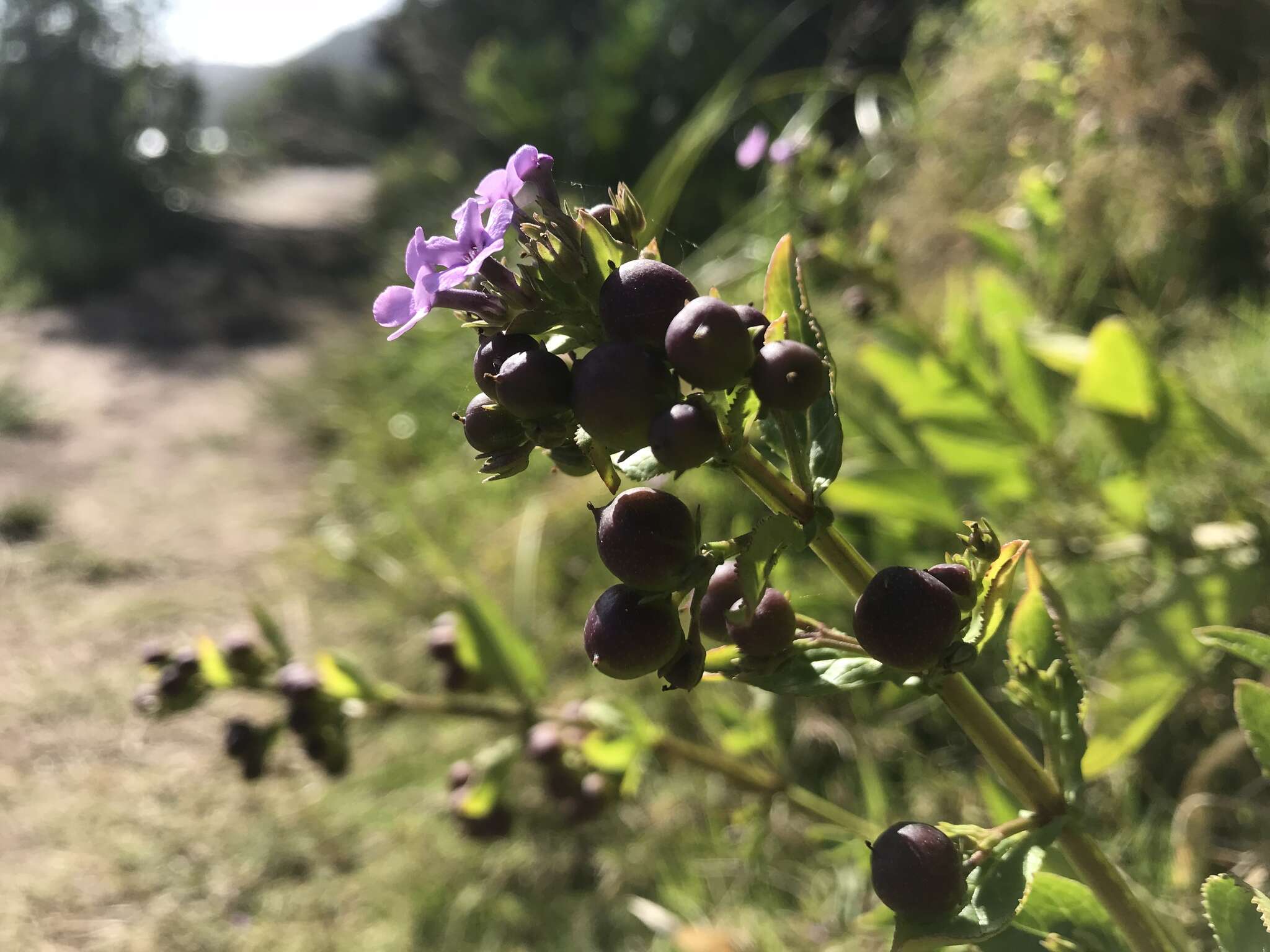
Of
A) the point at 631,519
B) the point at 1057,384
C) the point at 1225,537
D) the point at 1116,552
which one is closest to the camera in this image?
the point at 631,519

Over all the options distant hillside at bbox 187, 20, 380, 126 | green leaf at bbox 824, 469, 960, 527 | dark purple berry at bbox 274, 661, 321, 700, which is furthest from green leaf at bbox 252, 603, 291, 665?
distant hillside at bbox 187, 20, 380, 126

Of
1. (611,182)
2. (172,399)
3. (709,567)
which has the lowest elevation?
(709,567)

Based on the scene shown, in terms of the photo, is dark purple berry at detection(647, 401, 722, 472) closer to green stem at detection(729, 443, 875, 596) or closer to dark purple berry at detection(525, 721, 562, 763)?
green stem at detection(729, 443, 875, 596)

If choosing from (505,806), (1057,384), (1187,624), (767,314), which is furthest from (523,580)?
(767,314)

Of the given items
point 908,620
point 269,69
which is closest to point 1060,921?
point 908,620

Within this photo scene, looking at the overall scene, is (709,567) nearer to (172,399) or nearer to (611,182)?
(611,182)

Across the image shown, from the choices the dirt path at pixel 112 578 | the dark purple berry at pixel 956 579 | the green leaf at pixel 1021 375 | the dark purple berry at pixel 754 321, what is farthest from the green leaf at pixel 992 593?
the dirt path at pixel 112 578
